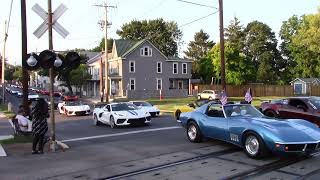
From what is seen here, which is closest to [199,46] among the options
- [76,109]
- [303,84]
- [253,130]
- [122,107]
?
[303,84]

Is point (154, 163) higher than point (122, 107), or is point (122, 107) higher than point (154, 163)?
point (122, 107)

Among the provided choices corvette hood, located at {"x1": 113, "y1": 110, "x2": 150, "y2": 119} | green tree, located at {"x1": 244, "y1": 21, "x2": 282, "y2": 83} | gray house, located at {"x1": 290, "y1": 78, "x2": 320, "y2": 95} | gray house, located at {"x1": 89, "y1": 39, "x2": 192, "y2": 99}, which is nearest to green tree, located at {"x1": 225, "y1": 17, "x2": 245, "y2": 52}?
green tree, located at {"x1": 244, "y1": 21, "x2": 282, "y2": 83}

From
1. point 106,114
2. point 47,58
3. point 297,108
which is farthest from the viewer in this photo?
point 106,114

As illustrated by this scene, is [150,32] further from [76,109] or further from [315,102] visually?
[315,102]

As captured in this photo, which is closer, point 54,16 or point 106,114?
point 54,16

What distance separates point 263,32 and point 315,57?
14350 millimetres

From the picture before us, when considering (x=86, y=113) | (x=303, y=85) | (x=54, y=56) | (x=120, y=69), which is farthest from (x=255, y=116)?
(x=303, y=85)

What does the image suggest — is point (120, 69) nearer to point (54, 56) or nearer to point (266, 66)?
point (266, 66)

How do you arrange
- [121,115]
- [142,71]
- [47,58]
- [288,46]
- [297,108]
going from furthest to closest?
[288,46]
[142,71]
[121,115]
[297,108]
[47,58]

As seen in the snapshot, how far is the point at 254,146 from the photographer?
36.2 ft

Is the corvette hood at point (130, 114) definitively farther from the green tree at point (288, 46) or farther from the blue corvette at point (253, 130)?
the green tree at point (288, 46)

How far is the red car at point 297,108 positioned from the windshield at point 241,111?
469cm

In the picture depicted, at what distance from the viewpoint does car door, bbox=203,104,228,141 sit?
12430mm

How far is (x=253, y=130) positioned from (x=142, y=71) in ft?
179
